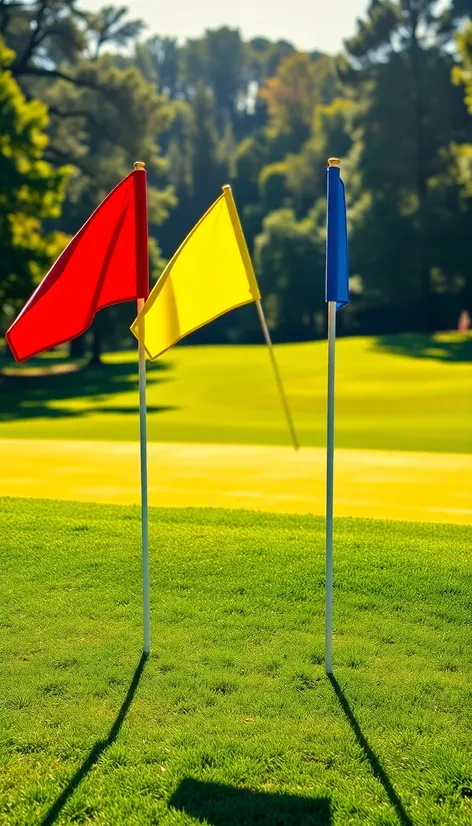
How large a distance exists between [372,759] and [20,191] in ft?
106

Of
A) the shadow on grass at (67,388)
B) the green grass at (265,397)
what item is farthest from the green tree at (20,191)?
the green grass at (265,397)

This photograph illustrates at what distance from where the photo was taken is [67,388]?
118 feet

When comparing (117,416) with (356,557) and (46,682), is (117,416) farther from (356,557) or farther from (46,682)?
(46,682)

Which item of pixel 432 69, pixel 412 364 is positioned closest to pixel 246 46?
pixel 432 69

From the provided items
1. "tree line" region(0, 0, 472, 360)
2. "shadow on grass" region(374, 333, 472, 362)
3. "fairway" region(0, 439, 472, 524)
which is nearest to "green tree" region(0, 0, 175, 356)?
"tree line" region(0, 0, 472, 360)

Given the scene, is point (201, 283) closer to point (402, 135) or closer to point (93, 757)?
point (93, 757)

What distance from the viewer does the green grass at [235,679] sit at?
192 inches

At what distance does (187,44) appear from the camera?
12812cm

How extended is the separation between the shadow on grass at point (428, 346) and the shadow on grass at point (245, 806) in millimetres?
34092

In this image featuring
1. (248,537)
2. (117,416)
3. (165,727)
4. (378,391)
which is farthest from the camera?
(378,391)

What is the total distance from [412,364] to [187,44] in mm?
104497

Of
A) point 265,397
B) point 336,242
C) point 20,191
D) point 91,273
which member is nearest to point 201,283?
point 91,273

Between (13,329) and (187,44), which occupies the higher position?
(187,44)

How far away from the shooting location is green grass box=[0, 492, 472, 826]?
4.87 m
